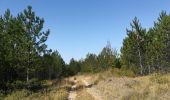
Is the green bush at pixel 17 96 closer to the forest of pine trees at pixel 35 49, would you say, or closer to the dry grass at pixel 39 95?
the dry grass at pixel 39 95

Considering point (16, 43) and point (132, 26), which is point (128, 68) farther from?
point (16, 43)

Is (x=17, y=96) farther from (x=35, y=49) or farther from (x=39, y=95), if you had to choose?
(x=35, y=49)

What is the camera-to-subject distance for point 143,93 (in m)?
17.6

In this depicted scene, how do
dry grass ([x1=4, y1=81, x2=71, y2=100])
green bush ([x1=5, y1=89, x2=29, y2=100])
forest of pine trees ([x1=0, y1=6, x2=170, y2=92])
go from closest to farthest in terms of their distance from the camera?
1. dry grass ([x1=4, y1=81, x2=71, y2=100])
2. green bush ([x1=5, y1=89, x2=29, y2=100])
3. forest of pine trees ([x1=0, y1=6, x2=170, y2=92])

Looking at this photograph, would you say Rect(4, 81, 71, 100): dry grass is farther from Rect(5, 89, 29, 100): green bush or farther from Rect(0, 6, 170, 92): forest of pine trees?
Rect(0, 6, 170, 92): forest of pine trees

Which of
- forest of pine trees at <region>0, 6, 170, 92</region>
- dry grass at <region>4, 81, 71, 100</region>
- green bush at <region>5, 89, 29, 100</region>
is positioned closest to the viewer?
dry grass at <region>4, 81, 71, 100</region>

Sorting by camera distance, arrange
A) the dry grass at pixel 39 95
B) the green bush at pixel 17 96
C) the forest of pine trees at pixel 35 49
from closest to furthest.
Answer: the dry grass at pixel 39 95 → the green bush at pixel 17 96 → the forest of pine trees at pixel 35 49

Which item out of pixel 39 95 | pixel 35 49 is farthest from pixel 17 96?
pixel 35 49

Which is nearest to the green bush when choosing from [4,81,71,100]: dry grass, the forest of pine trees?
[4,81,71,100]: dry grass

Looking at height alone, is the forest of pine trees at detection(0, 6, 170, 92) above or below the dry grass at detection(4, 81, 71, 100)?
above

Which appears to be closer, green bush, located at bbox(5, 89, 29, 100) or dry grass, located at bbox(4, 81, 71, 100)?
dry grass, located at bbox(4, 81, 71, 100)

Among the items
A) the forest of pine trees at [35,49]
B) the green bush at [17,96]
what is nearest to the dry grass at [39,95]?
the green bush at [17,96]

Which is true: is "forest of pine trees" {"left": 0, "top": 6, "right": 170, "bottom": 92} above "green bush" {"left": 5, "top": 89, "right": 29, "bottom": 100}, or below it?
above

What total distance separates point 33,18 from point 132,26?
1855 cm
